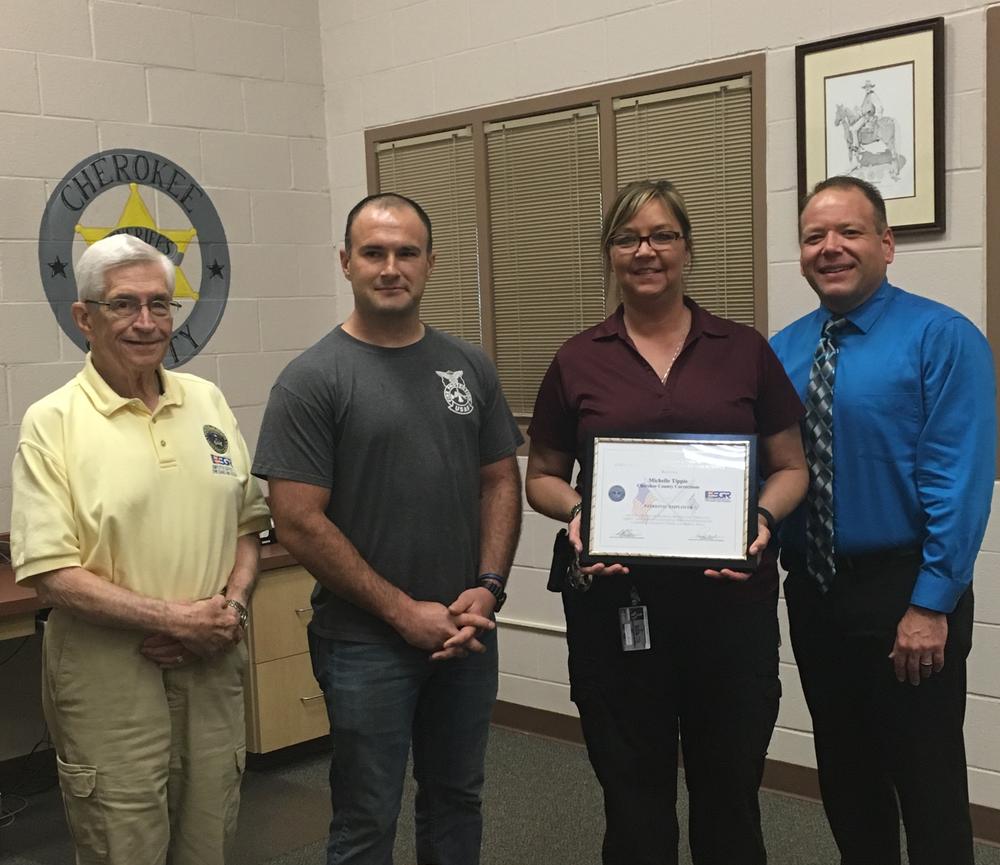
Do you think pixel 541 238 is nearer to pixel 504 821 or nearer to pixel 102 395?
pixel 504 821

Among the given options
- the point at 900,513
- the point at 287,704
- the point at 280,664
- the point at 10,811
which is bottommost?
the point at 10,811

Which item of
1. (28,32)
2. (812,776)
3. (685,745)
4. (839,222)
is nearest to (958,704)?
(685,745)

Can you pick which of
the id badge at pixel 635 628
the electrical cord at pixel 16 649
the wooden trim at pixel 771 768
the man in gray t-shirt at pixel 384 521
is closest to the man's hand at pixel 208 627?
the man in gray t-shirt at pixel 384 521

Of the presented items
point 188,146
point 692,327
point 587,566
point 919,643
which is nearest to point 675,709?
point 587,566

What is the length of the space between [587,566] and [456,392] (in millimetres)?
413

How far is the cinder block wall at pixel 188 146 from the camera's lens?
349 centimetres

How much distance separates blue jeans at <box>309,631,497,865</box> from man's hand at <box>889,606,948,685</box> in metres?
0.77

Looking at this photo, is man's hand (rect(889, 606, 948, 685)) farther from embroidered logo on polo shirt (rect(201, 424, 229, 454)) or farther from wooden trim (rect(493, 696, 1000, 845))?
embroidered logo on polo shirt (rect(201, 424, 229, 454))

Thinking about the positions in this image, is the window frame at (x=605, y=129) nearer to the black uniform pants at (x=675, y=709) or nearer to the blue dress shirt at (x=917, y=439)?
the blue dress shirt at (x=917, y=439)

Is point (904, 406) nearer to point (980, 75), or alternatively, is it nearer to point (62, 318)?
point (980, 75)

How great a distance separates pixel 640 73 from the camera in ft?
11.0

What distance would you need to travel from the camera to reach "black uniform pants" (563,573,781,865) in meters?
2.03

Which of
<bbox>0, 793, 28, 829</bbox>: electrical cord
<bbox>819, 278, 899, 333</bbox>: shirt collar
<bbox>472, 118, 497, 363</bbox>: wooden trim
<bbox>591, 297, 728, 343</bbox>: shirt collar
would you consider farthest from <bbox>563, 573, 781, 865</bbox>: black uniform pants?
<bbox>0, 793, 28, 829</bbox>: electrical cord

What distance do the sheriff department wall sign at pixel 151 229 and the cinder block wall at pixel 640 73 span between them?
0.57 metres
